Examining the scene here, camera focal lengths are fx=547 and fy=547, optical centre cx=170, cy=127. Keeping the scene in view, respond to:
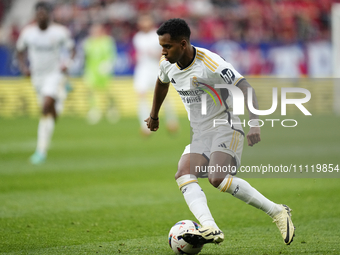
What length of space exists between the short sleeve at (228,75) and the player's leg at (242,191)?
592 mm

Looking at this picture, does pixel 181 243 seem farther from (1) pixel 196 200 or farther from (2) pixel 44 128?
(2) pixel 44 128

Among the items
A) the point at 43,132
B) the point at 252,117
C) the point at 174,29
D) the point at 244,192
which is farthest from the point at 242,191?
the point at 43,132

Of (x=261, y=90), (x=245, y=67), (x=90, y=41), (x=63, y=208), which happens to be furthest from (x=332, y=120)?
(x=63, y=208)

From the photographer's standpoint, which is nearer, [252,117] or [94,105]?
[252,117]

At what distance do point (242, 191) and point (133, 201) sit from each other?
8.63ft

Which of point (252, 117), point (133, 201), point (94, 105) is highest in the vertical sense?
point (252, 117)

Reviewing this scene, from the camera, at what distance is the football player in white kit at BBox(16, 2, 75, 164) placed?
10.3m

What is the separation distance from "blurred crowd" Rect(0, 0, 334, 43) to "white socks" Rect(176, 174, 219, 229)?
671 inches

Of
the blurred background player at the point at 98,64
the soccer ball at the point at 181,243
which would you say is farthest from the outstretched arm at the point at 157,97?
the blurred background player at the point at 98,64

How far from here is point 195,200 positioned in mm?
4391

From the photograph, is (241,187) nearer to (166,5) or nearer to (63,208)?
(63,208)

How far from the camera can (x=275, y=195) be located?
7.21m

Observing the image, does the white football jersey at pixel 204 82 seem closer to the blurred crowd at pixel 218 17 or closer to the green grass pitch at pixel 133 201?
the green grass pitch at pixel 133 201

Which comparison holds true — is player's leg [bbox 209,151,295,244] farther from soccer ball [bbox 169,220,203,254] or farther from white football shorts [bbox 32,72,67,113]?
white football shorts [bbox 32,72,67,113]
